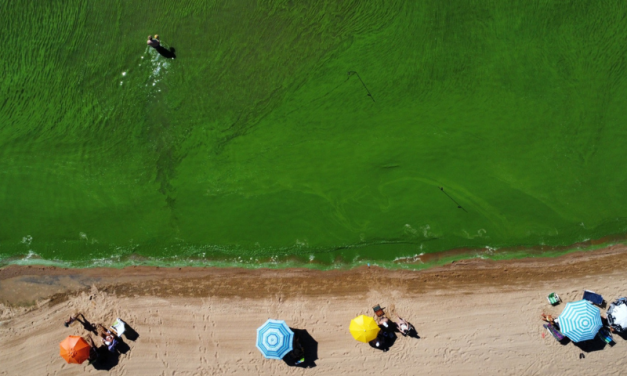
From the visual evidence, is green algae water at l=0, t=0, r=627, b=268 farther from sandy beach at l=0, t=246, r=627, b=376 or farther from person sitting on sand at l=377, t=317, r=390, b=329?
person sitting on sand at l=377, t=317, r=390, b=329

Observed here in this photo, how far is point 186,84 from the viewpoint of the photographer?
1019 cm

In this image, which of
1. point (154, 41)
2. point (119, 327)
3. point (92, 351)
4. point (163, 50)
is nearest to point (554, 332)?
point (119, 327)

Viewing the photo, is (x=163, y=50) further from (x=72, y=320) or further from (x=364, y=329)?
(x=364, y=329)

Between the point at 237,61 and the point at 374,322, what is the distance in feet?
28.2

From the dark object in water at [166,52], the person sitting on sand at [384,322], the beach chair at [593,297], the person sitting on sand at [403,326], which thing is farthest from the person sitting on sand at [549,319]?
the dark object in water at [166,52]

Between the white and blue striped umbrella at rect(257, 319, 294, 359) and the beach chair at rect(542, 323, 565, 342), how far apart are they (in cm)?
719

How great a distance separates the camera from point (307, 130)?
9.93m

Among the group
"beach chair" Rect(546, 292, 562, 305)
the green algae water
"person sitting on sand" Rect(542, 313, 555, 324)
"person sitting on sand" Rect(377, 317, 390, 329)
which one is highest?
the green algae water

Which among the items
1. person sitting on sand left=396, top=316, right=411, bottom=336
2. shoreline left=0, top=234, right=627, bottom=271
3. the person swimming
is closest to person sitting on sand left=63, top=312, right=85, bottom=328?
shoreline left=0, top=234, right=627, bottom=271

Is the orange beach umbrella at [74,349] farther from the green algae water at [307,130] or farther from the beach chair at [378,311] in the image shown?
the beach chair at [378,311]

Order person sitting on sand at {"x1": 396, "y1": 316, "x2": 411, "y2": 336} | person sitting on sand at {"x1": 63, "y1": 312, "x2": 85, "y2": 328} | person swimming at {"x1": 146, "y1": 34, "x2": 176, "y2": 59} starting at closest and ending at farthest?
person sitting on sand at {"x1": 396, "y1": 316, "x2": 411, "y2": 336} → person sitting on sand at {"x1": 63, "y1": 312, "x2": 85, "y2": 328} → person swimming at {"x1": 146, "y1": 34, "x2": 176, "y2": 59}

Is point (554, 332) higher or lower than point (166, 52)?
lower

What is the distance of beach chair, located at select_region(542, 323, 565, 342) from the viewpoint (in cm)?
929

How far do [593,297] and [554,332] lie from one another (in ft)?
4.77
